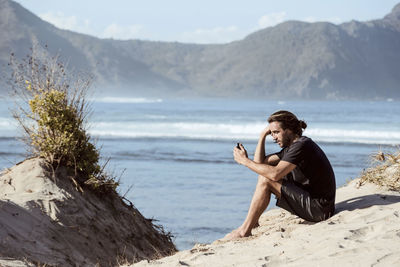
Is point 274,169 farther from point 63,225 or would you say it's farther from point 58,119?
point 58,119

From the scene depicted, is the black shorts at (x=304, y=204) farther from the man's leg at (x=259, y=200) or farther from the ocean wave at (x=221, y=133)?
the ocean wave at (x=221, y=133)

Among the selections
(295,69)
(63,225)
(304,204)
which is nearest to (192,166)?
(63,225)

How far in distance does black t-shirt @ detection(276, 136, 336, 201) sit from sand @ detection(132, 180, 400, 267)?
1.05ft

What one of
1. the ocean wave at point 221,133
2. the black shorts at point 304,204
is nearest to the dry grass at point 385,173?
the black shorts at point 304,204

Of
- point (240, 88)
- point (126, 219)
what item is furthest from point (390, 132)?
point (240, 88)

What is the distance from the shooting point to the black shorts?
586 centimetres

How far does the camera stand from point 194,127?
34.8m

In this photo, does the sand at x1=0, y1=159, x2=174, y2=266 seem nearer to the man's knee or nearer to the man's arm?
the man's knee

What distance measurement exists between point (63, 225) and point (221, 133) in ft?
80.6

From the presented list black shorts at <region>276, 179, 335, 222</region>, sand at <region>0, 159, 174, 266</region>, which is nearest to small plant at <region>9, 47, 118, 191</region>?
sand at <region>0, 159, 174, 266</region>

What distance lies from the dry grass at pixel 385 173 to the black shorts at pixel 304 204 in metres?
1.30

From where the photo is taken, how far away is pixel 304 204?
5875 millimetres

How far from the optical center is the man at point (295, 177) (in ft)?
18.8

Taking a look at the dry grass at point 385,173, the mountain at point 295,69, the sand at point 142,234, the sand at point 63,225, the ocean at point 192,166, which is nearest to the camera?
the sand at point 142,234
